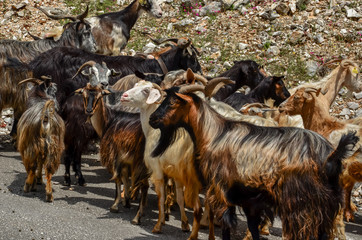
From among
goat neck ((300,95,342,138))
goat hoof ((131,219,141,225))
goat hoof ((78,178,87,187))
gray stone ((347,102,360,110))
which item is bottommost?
goat hoof ((78,178,87,187))

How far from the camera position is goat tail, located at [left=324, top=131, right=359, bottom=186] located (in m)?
6.45

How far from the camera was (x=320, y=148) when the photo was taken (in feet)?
21.9

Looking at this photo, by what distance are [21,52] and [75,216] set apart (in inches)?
222

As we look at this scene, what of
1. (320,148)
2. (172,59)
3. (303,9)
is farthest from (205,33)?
(320,148)

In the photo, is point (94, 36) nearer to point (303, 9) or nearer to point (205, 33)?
point (205, 33)

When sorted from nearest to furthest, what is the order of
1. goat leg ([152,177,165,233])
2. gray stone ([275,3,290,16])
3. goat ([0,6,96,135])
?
1. goat leg ([152,177,165,233])
2. goat ([0,6,96,135])
3. gray stone ([275,3,290,16])

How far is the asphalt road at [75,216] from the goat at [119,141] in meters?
0.38

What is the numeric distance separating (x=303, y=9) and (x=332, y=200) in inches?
410

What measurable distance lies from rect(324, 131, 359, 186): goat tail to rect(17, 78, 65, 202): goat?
403cm

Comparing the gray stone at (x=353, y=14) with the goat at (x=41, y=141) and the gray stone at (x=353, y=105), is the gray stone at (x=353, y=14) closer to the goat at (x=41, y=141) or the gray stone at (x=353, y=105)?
the gray stone at (x=353, y=105)

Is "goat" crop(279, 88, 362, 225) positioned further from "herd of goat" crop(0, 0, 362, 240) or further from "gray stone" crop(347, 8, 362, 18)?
"gray stone" crop(347, 8, 362, 18)

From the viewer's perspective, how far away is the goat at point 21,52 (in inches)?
462

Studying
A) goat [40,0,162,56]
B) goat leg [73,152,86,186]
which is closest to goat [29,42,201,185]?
goat leg [73,152,86,186]

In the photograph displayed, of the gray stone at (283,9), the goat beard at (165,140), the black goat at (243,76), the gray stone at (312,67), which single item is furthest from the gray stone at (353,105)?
the goat beard at (165,140)
